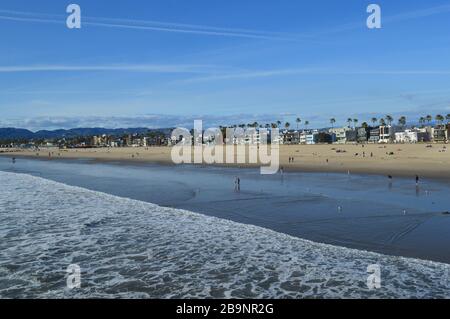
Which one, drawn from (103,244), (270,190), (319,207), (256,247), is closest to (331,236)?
(256,247)

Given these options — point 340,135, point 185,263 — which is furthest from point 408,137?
point 185,263

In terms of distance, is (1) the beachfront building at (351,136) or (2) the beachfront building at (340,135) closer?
(1) the beachfront building at (351,136)

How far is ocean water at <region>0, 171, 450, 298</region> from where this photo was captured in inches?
360

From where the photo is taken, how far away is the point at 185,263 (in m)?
11.2

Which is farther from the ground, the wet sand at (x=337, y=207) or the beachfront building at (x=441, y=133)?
the beachfront building at (x=441, y=133)

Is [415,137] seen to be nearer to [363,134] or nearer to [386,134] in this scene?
[386,134]

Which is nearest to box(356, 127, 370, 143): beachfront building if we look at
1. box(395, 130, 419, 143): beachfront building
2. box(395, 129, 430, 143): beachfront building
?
box(395, 130, 419, 143): beachfront building

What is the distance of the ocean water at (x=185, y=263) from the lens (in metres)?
9.14

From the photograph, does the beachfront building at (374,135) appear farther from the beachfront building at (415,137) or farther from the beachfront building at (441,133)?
the beachfront building at (441,133)
